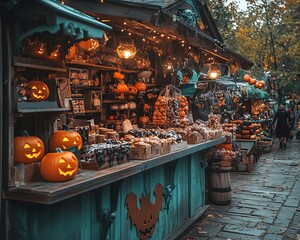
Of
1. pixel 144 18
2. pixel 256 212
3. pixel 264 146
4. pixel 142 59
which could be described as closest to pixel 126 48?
pixel 144 18

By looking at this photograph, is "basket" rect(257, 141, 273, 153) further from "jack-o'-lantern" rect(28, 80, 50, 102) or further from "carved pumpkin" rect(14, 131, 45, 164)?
"carved pumpkin" rect(14, 131, 45, 164)

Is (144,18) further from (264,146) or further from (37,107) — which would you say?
(264,146)

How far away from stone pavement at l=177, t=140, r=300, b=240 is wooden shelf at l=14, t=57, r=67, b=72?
149 inches

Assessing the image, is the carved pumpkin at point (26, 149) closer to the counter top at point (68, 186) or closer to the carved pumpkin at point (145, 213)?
the counter top at point (68, 186)

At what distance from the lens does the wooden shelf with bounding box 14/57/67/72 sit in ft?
9.95

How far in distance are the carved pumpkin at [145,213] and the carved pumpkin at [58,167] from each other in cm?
146

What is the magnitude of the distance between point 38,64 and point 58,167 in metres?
0.98

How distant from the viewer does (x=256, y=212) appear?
7.34 metres

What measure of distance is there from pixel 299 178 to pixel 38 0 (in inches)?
400

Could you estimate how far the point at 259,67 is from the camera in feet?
85.8

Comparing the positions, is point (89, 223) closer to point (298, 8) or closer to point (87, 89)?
point (87, 89)

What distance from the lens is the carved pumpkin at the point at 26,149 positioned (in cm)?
306

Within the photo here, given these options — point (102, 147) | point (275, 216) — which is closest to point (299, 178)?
point (275, 216)

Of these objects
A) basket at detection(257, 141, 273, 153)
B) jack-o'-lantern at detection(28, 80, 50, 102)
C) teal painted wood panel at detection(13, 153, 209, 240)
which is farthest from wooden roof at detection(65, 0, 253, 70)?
basket at detection(257, 141, 273, 153)
